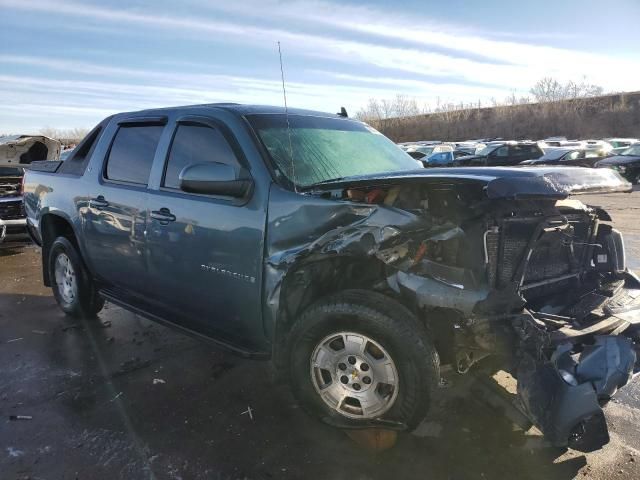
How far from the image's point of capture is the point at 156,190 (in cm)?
361

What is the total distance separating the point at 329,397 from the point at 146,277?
1.76m

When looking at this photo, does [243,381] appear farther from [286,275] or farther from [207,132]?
[207,132]

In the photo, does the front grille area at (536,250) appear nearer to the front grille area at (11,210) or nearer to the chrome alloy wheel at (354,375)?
→ the chrome alloy wheel at (354,375)

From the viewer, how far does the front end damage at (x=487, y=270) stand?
239 centimetres

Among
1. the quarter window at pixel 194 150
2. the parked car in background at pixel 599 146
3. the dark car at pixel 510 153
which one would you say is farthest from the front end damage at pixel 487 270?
the parked car in background at pixel 599 146

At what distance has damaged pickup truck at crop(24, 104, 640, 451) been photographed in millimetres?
2477

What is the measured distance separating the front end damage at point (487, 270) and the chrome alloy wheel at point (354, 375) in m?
0.32

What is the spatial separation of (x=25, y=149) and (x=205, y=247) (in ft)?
25.6

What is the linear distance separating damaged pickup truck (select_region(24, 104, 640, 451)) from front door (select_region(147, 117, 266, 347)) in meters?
0.01

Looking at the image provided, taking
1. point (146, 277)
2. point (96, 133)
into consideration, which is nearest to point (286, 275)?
point (146, 277)

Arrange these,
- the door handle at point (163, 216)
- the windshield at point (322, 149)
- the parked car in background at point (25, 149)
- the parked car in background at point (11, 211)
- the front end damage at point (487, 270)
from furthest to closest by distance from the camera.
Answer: the parked car in background at point (25, 149) < the parked car in background at point (11, 211) < the door handle at point (163, 216) < the windshield at point (322, 149) < the front end damage at point (487, 270)

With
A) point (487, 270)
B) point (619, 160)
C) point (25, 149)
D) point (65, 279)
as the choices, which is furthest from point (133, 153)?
point (619, 160)

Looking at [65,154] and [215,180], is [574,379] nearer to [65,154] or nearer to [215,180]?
[215,180]

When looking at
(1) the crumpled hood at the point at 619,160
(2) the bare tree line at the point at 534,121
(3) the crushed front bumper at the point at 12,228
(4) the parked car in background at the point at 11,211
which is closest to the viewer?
(3) the crushed front bumper at the point at 12,228
